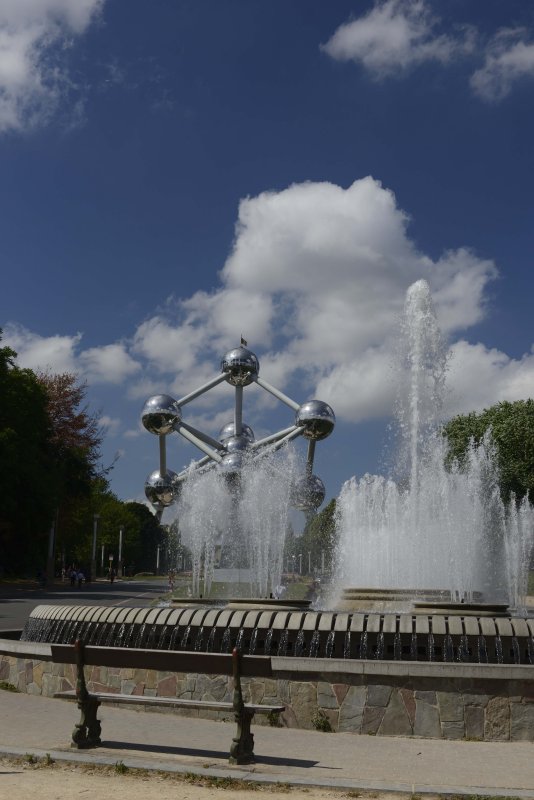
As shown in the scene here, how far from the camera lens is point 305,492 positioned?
31344mm

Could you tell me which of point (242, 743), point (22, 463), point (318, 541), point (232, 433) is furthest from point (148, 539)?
point (242, 743)

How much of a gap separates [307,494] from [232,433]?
4573mm

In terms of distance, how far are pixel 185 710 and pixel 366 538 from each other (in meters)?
13.9

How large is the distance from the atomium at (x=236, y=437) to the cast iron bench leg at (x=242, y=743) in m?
24.0

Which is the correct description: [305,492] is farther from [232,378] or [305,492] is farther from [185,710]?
[185,710]

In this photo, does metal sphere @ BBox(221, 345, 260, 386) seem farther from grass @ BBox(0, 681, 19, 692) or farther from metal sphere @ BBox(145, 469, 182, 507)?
grass @ BBox(0, 681, 19, 692)

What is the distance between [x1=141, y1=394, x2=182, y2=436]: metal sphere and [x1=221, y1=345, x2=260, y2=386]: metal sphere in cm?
236

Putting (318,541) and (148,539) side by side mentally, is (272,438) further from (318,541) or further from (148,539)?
(148,539)

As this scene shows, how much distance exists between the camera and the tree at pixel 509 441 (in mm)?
45312

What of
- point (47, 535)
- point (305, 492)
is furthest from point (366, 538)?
point (47, 535)

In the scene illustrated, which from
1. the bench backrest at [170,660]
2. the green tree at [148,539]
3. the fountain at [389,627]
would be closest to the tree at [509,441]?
the fountain at [389,627]

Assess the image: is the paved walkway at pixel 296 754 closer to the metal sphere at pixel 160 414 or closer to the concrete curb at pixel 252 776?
the concrete curb at pixel 252 776

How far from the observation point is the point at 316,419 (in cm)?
3209

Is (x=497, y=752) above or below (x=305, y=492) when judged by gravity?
below
